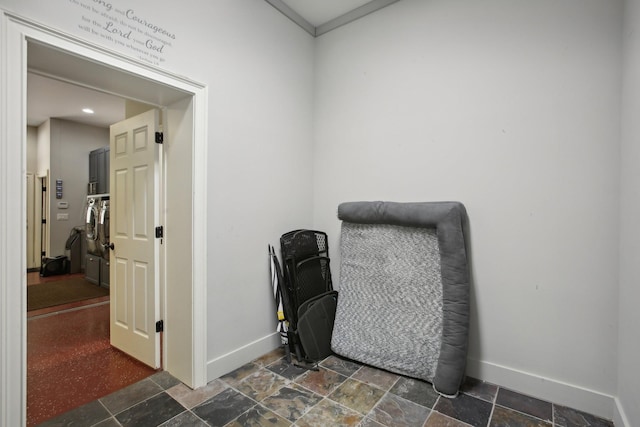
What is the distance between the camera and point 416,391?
2068mm

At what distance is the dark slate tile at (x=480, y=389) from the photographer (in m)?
2.02

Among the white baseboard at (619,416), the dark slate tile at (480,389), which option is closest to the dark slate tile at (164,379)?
the dark slate tile at (480,389)

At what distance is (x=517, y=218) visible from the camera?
207 cm

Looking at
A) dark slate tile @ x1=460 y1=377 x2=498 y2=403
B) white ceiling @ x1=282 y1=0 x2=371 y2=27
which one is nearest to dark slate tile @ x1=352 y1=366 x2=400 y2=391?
dark slate tile @ x1=460 y1=377 x2=498 y2=403

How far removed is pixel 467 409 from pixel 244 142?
241cm

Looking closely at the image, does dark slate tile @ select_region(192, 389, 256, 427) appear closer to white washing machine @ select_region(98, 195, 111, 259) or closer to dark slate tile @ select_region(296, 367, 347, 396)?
dark slate tile @ select_region(296, 367, 347, 396)

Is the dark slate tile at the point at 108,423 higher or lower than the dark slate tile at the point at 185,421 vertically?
lower

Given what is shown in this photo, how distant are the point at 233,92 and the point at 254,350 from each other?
2.10 metres

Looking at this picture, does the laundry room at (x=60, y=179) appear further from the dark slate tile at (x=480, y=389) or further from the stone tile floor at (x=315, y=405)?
the dark slate tile at (x=480, y=389)

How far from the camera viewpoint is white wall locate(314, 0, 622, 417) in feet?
5.99

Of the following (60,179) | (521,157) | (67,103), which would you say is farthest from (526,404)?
(60,179)

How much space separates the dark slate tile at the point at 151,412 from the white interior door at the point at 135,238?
50 centimetres

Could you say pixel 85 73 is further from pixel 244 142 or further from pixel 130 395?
pixel 130 395

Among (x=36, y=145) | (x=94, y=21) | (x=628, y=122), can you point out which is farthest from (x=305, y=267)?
(x=36, y=145)
